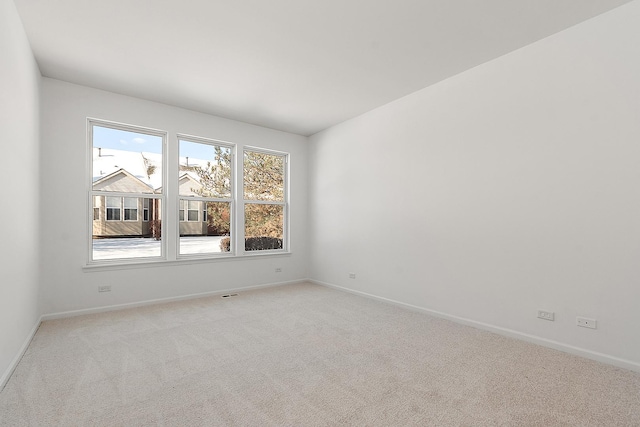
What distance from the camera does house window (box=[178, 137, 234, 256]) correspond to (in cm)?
488

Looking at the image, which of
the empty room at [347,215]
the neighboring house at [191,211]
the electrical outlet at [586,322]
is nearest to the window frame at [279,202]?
the empty room at [347,215]

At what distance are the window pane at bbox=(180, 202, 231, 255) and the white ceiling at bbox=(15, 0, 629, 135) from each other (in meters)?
1.83

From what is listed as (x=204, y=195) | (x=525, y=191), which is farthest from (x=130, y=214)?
(x=525, y=191)

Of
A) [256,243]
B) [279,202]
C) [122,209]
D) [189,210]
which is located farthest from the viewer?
[279,202]

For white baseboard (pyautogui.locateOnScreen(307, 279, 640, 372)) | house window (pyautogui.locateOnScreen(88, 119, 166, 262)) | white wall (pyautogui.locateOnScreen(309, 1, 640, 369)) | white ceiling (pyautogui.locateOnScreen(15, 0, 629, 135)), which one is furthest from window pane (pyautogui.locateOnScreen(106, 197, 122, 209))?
white baseboard (pyautogui.locateOnScreen(307, 279, 640, 372))

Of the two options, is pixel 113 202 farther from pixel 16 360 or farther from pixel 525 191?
pixel 525 191

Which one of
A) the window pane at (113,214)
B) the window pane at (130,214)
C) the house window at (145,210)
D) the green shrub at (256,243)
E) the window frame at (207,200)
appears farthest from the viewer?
the green shrub at (256,243)

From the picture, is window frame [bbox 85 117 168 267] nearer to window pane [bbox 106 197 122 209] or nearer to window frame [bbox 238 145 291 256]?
window pane [bbox 106 197 122 209]

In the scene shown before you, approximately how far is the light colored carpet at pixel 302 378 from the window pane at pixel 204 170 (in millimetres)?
2160

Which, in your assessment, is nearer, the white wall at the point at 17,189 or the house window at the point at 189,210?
the white wall at the point at 17,189

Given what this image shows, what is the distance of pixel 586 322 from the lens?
107 inches

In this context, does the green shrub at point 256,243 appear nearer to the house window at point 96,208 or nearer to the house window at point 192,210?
the house window at point 192,210

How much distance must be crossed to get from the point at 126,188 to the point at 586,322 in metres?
5.52

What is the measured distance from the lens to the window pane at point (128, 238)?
13.7 ft
